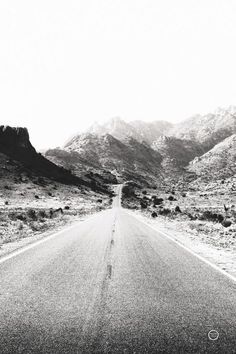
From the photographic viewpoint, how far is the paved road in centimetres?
450

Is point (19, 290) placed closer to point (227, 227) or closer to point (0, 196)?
point (227, 227)

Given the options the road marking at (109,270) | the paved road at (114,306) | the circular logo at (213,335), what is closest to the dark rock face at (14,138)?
the road marking at (109,270)

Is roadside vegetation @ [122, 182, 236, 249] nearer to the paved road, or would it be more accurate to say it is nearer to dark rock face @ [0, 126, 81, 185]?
the paved road

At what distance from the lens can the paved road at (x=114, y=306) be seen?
450cm

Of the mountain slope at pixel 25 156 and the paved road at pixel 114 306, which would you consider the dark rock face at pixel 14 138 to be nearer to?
the mountain slope at pixel 25 156

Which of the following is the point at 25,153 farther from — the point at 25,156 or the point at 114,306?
the point at 114,306

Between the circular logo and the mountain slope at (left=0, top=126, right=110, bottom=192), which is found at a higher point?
the mountain slope at (left=0, top=126, right=110, bottom=192)

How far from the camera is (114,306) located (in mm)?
5984

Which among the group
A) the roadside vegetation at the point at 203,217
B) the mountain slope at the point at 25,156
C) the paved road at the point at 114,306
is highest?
the mountain slope at the point at 25,156

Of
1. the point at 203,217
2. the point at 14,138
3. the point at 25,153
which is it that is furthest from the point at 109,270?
the point at 14,138

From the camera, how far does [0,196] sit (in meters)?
71.7

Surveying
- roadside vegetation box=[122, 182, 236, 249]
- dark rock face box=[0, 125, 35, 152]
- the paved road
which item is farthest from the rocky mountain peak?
the paved road

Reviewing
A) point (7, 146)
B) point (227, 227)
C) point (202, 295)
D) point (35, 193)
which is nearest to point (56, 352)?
point (202, 295)

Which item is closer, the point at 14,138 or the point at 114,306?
the point at 114,306
